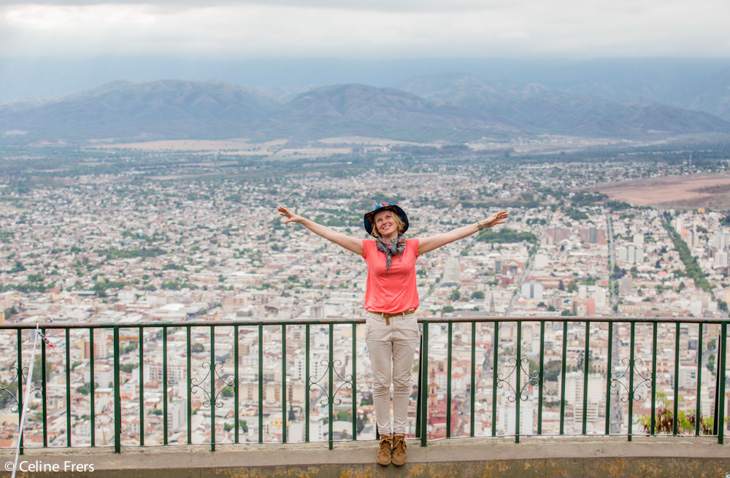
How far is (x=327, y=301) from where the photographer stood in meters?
23.4

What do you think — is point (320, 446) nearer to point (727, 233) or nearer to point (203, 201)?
point (727, 233)

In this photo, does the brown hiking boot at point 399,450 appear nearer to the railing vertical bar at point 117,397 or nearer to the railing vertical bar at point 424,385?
the railing vertical bar at point 424,385

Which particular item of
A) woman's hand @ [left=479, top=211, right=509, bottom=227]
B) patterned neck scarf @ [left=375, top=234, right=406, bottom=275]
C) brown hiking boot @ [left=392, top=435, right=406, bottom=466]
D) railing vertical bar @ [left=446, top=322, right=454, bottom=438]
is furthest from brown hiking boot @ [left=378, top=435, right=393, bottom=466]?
woman's hand @ [left=479, top=211, right=509, bottom=227]

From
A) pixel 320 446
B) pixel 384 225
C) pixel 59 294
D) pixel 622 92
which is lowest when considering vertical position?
pixel 59 294

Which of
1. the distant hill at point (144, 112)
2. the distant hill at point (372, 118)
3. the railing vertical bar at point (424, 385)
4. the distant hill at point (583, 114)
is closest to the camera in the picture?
the railing vertical bar at point (424, 385)

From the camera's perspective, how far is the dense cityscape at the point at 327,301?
6.43 meters

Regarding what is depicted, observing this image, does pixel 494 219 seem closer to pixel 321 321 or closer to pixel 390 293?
pixel 390 293

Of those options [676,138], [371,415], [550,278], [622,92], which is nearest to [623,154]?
[676,138]

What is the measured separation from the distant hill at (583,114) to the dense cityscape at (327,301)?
6425 cm

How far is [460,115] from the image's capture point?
128125mm

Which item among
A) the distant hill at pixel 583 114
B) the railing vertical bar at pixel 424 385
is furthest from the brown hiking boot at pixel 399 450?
the distant hill at pixel 583 114

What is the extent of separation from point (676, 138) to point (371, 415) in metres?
109

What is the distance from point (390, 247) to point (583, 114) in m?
141

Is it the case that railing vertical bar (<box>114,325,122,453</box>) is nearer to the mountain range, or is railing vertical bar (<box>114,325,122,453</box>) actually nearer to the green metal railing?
the green metal railing
